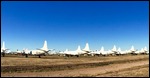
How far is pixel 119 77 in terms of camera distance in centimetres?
2000

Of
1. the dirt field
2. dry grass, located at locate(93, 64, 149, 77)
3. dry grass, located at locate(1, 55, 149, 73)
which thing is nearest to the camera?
dry grass, located at locate(93, 64, 149, 77)

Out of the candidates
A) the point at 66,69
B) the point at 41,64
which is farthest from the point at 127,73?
the point at 41,64

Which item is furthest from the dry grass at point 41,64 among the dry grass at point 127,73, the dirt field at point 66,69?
the dry grass at point 127,73

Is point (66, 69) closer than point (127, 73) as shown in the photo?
No

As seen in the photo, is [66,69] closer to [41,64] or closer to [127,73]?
[41,64]

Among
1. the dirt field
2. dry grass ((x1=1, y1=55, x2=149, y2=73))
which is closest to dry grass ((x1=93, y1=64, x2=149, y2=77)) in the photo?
the dirt field

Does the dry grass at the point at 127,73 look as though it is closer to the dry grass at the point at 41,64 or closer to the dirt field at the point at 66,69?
the dirt field at the point at 66,69

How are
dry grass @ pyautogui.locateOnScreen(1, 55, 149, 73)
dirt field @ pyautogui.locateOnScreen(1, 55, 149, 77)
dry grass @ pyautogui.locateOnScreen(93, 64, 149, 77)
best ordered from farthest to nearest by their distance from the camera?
dry grass @ pyautogui.locateOnScreen(1, 55, 149, 73)
dirt field @ pyautogui.locateOnScreen(1, 55, 149, 77)
dry grass @ pyautogui.locateOnScreen(93, 64, 149, 77)

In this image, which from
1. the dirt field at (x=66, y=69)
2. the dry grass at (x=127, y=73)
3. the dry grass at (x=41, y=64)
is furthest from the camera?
the dry grass at (x=41, y=64)

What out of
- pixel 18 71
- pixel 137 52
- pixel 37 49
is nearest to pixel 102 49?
pixel 137 52

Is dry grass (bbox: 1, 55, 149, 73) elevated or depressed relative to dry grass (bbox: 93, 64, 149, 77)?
elevated

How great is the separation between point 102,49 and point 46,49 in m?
43.0

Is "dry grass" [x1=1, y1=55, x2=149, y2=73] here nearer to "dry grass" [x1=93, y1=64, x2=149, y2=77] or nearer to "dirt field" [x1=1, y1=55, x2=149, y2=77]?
"dirt field" [x1=1, y1=55, x2=149, y2=77]

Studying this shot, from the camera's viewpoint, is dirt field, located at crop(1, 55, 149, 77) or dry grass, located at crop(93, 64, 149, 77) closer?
dry grass, located at crop(93, 64, 149, 77)
